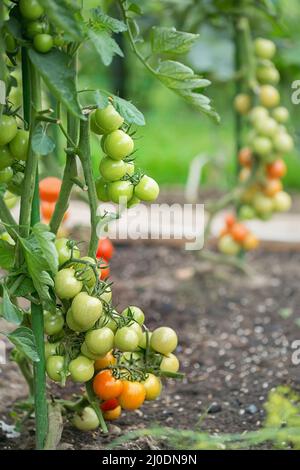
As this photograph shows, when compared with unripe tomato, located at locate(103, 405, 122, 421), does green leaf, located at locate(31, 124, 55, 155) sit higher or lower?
higher

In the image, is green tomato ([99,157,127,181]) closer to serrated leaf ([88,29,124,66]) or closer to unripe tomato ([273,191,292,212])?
serrated leaf ([88,29,124,66])

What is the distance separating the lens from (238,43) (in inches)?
115

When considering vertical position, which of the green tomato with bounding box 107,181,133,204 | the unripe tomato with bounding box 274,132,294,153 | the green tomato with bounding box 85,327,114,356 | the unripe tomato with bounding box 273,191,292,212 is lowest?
the green tomato with bounding box 85,327,114,356

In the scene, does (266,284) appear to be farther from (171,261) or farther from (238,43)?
(238,43)

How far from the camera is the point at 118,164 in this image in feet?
4.96

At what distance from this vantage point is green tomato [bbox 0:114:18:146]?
1442 millimetres

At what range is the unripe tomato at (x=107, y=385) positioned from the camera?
1.60 m

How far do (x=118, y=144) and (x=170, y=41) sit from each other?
0.75 ft

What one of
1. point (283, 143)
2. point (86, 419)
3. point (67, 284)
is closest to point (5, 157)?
point (67, 284)

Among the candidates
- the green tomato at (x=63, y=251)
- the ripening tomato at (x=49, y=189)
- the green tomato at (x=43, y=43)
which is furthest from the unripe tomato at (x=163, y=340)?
the ripening tomato at (x=49, y=189)

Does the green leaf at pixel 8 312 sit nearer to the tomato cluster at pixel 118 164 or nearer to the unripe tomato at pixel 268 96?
the tomato cluster at pixel 118 164

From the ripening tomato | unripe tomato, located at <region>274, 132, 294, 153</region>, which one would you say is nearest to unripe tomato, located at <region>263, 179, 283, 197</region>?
unripe tomato, located at <region>274, 132, 294, 153</region>

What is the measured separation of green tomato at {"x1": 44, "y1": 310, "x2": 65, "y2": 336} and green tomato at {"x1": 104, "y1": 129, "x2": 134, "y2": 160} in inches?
12.9
